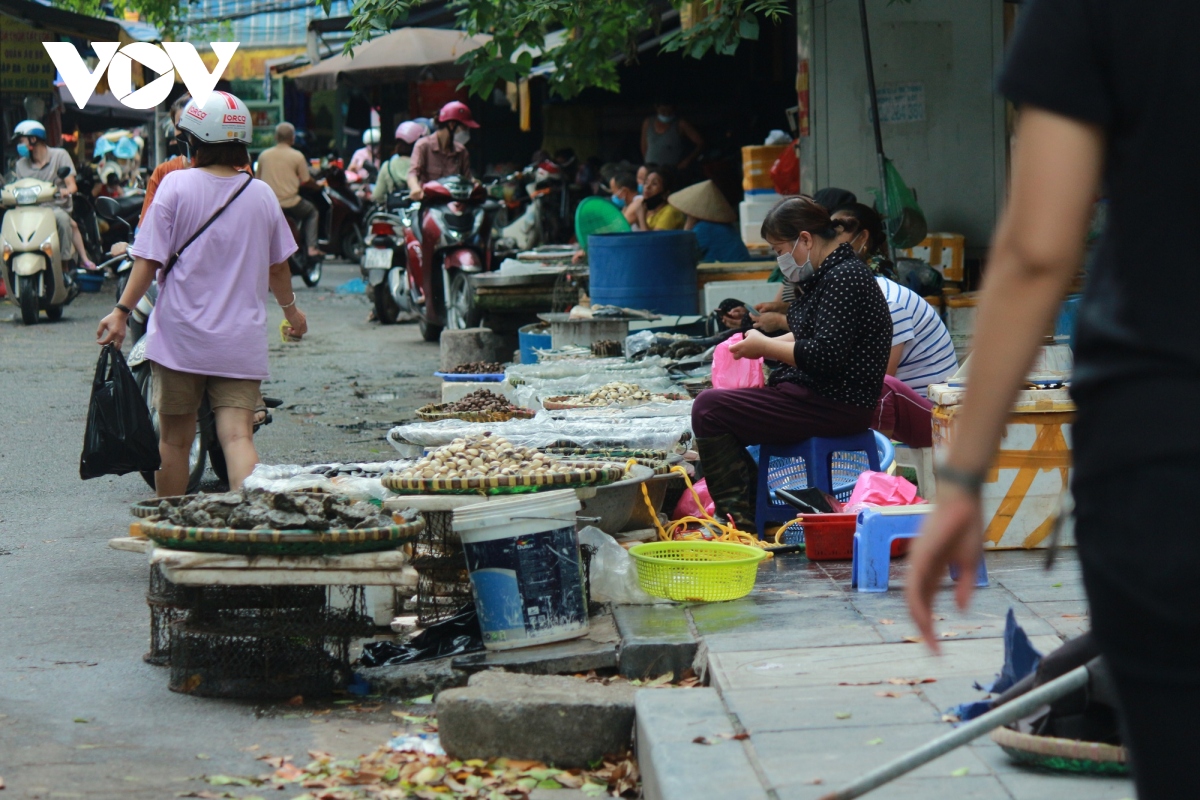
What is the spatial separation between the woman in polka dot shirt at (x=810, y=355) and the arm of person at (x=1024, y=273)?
3.90 m

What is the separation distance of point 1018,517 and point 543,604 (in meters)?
1.95

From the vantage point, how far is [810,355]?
5.64m

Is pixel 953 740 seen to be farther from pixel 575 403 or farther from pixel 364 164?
pixel 364 164

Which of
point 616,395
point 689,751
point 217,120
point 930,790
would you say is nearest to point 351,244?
point 616,395

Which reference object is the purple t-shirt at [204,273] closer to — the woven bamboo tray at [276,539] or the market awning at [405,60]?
the woven bamboo tray at [276,539]

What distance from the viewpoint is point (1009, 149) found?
996 centimetres

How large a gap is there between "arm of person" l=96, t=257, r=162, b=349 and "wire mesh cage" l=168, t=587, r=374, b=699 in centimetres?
184

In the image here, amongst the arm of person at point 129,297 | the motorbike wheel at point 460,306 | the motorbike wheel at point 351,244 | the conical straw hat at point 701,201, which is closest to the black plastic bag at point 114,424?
the arm of person at point 129,297

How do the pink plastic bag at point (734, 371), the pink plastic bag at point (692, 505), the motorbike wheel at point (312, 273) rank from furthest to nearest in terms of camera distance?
the motorbike wheel at point (312, 273)
the pink plastic bag at point (734, 371)
the pink plastic bag at point (692, 505)

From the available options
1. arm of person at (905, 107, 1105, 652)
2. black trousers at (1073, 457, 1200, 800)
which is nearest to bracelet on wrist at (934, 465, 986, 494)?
arm of person at (905, 107, 1105, 652)

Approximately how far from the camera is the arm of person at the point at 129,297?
588 cm

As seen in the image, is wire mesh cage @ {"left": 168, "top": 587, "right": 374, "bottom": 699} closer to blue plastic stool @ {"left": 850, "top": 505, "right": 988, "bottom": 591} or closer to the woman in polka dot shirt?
blue plastic stool @ {"left": 850, "top": 505, "right": 988, "bottom": 591}

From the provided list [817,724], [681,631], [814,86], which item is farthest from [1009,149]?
[817,724]

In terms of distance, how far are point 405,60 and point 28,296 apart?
6.70 meters
